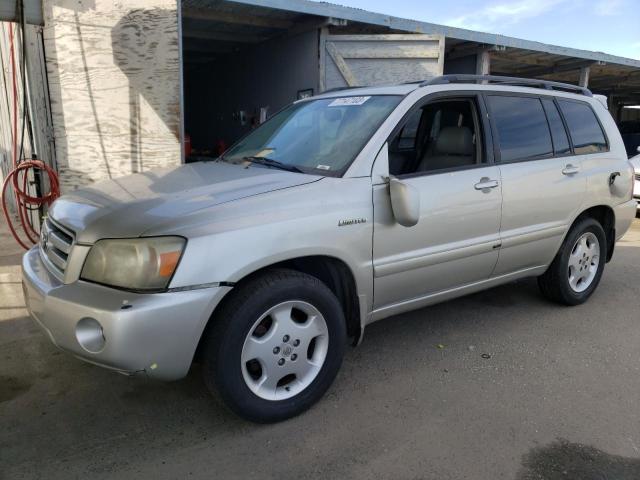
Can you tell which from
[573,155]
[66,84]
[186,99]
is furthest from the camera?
[186,99]

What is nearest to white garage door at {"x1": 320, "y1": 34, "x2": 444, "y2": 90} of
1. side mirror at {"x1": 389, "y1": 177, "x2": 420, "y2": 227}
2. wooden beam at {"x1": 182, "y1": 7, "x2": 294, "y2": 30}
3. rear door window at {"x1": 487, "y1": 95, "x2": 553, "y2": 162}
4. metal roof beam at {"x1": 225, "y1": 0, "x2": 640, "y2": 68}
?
metal roof beam at {"x1": 225, "y1": 0, "x2": 640, "y2": 68}

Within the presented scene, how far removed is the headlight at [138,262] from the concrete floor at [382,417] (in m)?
0.87

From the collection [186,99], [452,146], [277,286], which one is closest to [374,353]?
[277,286]

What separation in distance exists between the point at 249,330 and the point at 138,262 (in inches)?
24.4

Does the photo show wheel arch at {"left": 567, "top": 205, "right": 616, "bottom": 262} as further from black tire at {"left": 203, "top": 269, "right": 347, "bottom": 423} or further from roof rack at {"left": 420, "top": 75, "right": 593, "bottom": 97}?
black tire at {"left": 203, "top": 269, "right": 347, "bottom": 423}

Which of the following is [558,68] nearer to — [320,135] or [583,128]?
[583,128]

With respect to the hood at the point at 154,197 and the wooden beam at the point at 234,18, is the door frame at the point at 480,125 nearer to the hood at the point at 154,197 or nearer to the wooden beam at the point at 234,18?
the hood at the point at 154,197

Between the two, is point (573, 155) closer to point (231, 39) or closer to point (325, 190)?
point (325, 190)

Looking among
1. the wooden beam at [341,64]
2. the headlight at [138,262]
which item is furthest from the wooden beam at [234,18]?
the headlight at [138,262]

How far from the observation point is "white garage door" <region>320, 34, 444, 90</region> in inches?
311

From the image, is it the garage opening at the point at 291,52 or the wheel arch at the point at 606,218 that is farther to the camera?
the garage opening at the point at 291,52

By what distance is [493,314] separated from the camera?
4.47 metres

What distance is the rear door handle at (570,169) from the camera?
4129 mm

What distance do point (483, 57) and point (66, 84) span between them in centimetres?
720
